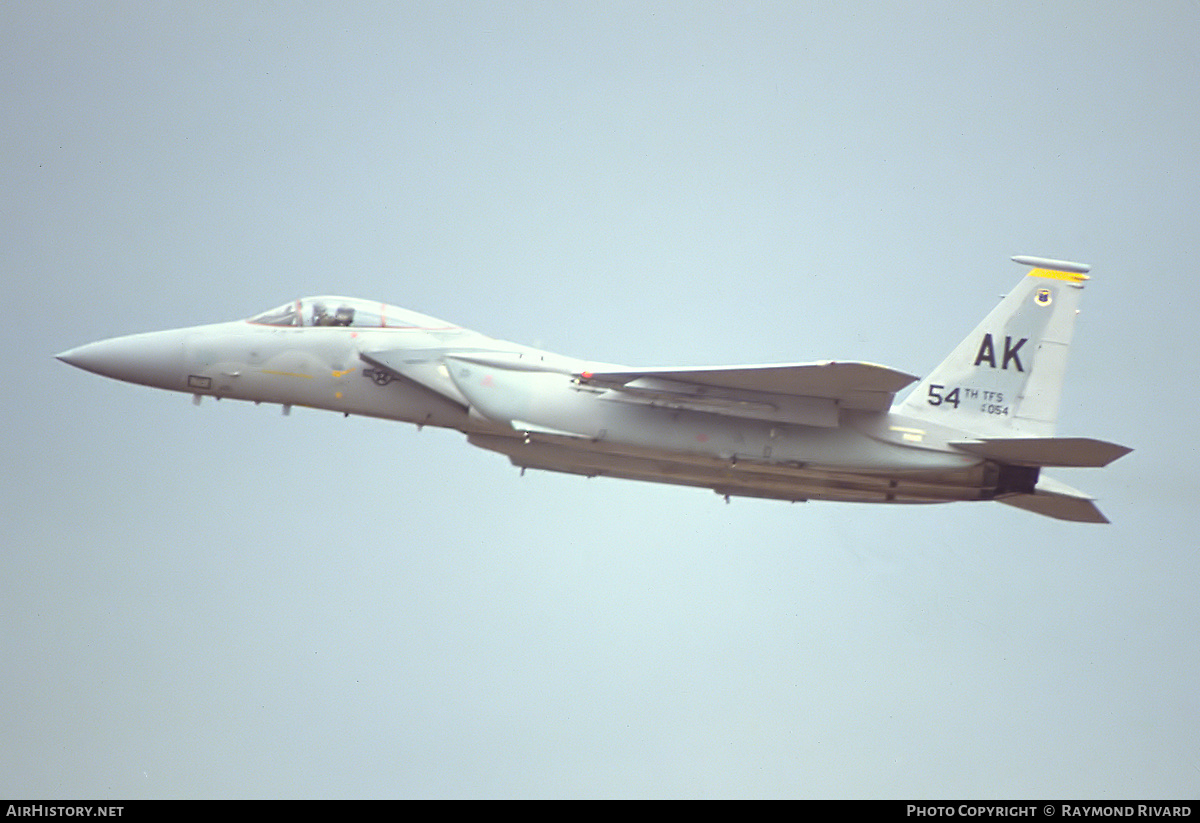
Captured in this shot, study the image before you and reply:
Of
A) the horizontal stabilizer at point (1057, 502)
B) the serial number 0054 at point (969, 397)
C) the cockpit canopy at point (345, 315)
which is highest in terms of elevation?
the cockpit canopy at point (345, 315)

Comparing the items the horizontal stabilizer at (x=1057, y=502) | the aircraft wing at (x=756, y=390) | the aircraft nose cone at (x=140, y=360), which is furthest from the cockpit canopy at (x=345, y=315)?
the horizontal stabilizer at (x=1057, y=502)

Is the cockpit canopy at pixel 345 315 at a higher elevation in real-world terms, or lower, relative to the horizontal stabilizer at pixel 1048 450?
higher

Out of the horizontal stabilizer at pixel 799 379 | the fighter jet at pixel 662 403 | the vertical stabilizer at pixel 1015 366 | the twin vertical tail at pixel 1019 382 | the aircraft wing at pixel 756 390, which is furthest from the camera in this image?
the vertical stabilizer at pixel 1015 366

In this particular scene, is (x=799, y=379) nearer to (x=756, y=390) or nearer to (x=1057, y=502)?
(x=756, y=390)

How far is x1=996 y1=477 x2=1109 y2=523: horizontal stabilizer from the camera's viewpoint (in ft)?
59.6

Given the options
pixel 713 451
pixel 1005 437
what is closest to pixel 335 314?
pixel 713 451

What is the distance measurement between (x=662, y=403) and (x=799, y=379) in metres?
1.65

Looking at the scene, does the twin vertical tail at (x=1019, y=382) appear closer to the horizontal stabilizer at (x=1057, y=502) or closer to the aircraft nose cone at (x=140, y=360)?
the horizontal stabilizer at (x=1057, y=502)

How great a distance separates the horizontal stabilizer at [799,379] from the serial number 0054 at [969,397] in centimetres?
153

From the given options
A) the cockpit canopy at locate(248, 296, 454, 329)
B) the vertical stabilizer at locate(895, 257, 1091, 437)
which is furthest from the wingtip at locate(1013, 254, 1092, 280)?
the cockpit canopy at locate(248, 296, 454, 329)

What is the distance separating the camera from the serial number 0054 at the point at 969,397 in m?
18.5

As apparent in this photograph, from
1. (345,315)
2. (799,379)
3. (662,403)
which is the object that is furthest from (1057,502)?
(345,315)
